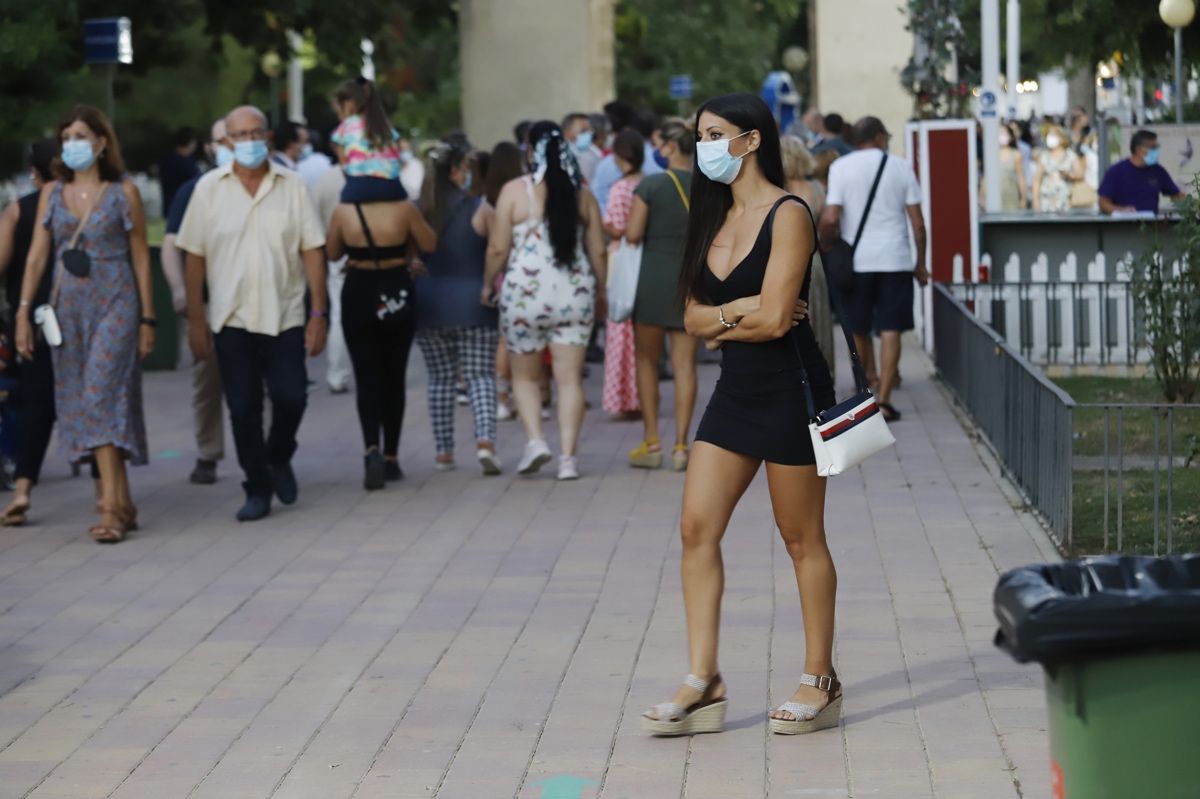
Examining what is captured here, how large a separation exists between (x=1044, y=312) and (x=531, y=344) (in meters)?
5.94

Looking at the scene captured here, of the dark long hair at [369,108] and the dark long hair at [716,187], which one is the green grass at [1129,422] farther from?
the dark long hair at [369,108]

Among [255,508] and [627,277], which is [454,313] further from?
[255,508]

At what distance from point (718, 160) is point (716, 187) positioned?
17 cm

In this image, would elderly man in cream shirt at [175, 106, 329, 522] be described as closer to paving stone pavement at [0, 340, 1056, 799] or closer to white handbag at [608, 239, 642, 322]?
paving stone pavement at [0, 340, 1056, 799]

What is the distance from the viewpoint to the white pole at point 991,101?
60.8 feet

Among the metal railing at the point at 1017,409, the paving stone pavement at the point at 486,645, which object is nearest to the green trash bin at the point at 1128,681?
the paving stone pavement at the point at 486,645

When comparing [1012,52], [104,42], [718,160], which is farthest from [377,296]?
[1012,52]

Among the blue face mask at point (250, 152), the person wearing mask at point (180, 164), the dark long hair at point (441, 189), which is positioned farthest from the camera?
the person wearing mask at point (180, 164)

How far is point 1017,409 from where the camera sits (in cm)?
1046

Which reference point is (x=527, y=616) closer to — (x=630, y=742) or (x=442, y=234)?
(x=630, y=742)

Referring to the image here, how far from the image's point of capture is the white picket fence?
1585 cm

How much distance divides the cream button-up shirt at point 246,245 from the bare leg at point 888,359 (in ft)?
14.9

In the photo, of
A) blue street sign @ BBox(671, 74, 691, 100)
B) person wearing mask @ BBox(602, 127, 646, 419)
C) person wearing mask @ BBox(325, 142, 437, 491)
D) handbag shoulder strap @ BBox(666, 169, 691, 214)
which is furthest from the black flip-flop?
blue street sign @ BBox(671, 74, 691, 100)

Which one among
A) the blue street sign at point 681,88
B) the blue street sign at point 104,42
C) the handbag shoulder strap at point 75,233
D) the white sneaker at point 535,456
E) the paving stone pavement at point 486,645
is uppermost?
the blue street sign at point 681,88
